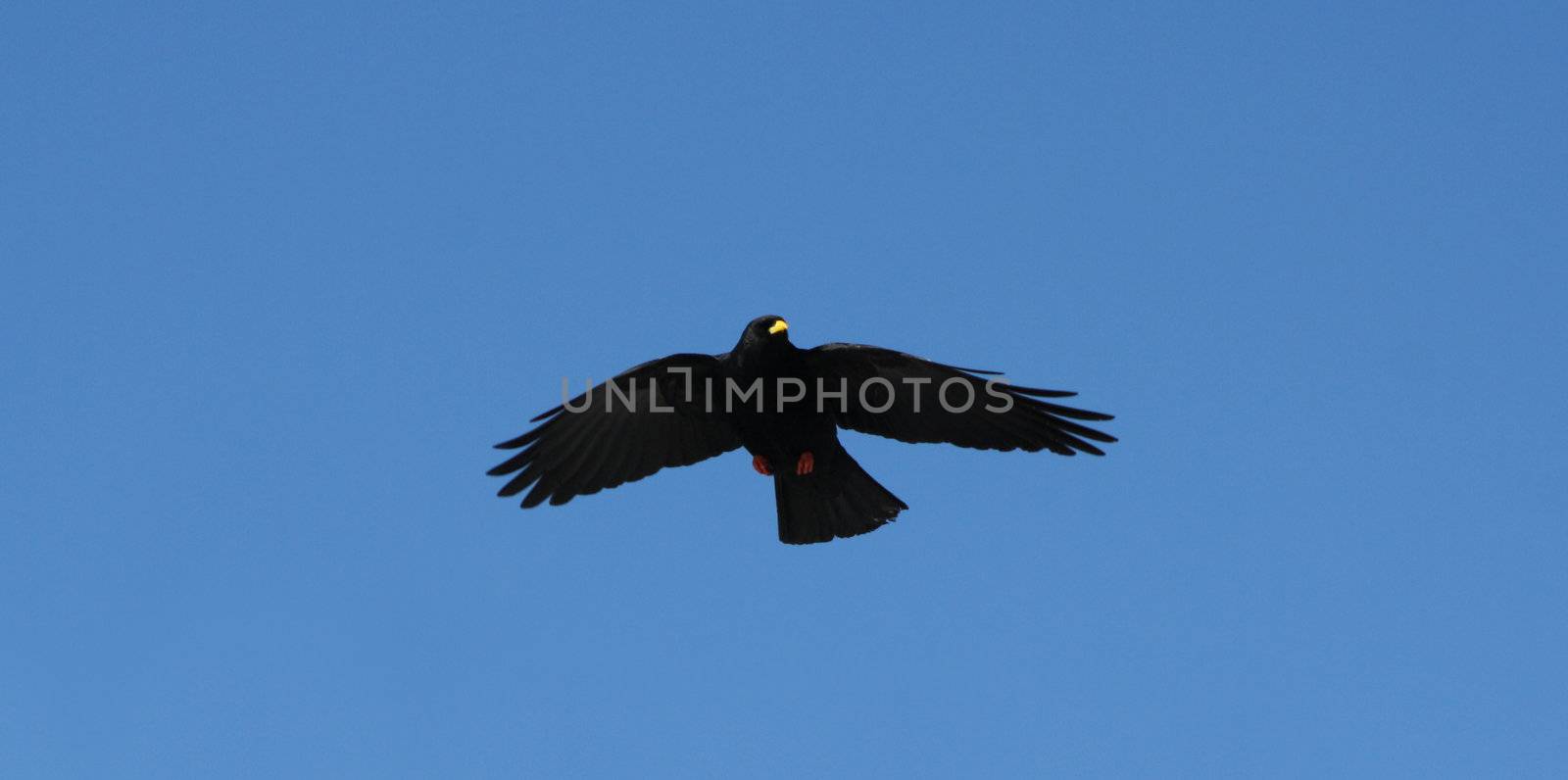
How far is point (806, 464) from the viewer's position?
11.2 metres

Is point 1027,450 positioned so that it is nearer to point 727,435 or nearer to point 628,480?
point 727,435

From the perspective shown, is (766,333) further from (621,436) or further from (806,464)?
(621,436)

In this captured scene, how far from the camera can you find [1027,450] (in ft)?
36.6

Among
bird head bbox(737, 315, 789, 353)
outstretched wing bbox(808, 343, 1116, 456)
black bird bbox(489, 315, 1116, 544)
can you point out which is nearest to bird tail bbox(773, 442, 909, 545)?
black bird bbox(489, 315, 1116, 544)

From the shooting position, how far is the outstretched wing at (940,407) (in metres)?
11.0

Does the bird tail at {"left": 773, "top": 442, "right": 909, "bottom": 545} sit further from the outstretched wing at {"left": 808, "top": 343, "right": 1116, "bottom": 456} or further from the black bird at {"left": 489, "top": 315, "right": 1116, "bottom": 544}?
the outstretched wing at {"left": 808, "top": 343, "right": 1116, "bottom": 456}

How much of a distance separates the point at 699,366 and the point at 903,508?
1907 millimetres

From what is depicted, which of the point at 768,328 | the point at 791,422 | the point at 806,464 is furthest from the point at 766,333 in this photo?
the point at 806,464

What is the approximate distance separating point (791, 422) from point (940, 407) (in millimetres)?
1221

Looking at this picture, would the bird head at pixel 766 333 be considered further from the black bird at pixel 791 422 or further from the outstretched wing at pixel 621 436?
the outstretched wing at pixel 621 436

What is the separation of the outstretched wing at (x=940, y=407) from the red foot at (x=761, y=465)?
0.64 metres

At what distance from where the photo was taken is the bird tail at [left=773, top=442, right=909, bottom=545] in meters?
11.3

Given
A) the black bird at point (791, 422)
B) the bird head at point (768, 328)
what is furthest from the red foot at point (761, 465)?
the bird head at point (768, 328)

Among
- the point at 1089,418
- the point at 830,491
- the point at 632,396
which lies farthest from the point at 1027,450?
the point at 632,396
